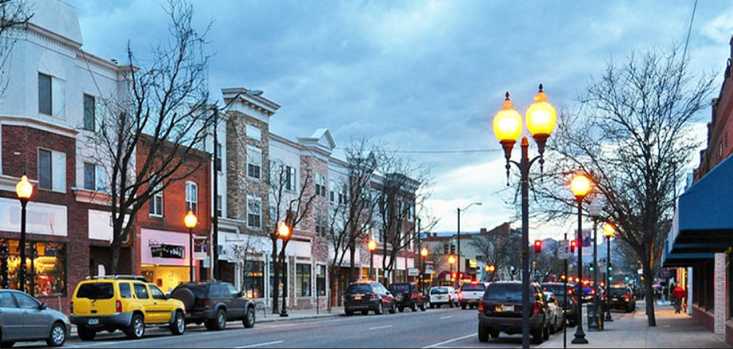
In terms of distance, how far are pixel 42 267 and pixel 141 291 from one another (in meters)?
8.57

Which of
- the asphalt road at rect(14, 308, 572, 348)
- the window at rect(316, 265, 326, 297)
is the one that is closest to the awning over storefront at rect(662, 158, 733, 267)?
the asphalt road at rect(14, 308, 572, 348)

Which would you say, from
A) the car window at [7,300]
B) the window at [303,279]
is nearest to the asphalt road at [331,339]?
the car window at [7,300]

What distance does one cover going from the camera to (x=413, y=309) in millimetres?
52969

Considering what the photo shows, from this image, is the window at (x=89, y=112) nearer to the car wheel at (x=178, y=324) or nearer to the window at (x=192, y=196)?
the window at (x=192, y=196)

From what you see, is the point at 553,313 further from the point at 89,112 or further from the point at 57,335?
the point at 89,112

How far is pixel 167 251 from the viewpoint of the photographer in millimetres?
41938

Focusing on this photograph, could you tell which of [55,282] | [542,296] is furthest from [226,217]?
[542,296]

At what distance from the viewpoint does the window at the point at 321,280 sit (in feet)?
199

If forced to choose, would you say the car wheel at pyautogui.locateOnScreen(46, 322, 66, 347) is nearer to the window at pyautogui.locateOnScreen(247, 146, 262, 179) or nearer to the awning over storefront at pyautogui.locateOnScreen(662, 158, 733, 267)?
the awning over storefront at pyautogui.locateOnScreen(662, 158, 733, 267)

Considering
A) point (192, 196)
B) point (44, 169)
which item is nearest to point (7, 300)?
point (44, 169)

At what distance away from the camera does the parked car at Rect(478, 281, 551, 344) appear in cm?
2397

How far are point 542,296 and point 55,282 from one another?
18.9m

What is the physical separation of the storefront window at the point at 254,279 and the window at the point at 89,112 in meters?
14.8

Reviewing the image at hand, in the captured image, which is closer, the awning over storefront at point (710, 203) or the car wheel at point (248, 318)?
the awning over storefront at point (710, 203)
